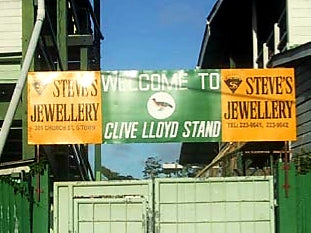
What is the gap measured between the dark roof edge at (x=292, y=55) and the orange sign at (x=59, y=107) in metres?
3.45

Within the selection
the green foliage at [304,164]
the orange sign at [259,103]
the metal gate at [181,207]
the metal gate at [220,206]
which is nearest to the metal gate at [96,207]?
the metal gate at [181,207]

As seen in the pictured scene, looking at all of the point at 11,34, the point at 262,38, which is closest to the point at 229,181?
the point at 11,34

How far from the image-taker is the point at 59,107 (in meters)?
14.5

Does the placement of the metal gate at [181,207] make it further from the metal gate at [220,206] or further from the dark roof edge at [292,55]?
the dark roof edge at [292,55]

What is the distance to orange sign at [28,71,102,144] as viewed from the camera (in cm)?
1442

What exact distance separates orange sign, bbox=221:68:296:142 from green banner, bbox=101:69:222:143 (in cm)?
23

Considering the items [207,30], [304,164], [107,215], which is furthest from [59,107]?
[207,30]

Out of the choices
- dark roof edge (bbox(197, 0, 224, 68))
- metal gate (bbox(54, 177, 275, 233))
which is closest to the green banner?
metal gate (bbox(54, 177, 275, 233))

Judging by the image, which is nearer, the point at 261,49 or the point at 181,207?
the point at 181,207

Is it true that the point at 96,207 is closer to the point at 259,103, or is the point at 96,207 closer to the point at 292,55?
the point at 259,103

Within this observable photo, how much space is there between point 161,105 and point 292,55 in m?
2.48

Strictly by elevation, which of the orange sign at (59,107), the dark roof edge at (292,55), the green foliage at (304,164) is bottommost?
the green foliage at (304,164)

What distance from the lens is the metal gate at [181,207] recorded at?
14.2 metres

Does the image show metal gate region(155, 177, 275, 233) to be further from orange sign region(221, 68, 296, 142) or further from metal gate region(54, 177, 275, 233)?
orange sign region(221, 68, 296, 142)
